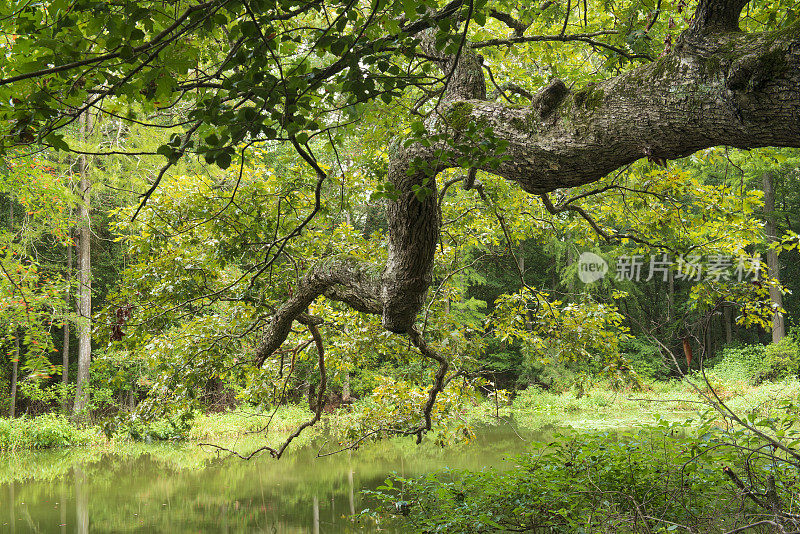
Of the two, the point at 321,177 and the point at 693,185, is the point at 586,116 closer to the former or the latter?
the point at 321,177

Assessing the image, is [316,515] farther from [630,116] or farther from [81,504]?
[630,116]

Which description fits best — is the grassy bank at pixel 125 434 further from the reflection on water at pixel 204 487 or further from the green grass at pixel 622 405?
the green grass at pixel 622 405

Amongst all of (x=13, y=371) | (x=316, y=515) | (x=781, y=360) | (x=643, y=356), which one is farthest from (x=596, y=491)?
(x=643, y=356)

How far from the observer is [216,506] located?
22.7 ft

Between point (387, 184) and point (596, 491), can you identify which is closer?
point (387, 184)

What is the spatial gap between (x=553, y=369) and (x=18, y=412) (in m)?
15.6

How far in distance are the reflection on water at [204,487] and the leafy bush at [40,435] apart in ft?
2.02

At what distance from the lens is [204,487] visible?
7867 millimetres

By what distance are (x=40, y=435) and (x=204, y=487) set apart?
17.5 ft

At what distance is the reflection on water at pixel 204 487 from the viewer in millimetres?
6242

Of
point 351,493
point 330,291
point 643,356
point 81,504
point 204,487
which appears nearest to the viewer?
point 330,291

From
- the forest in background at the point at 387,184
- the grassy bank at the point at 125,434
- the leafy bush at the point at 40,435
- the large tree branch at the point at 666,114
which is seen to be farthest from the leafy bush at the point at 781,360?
the leafy bush at the point at 40,435

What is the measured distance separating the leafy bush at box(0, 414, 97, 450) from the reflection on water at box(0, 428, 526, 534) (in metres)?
0.61

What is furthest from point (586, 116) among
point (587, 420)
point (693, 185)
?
point (587, 420)
